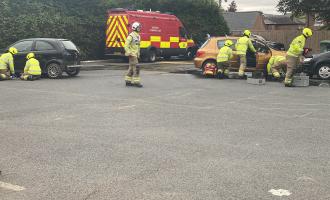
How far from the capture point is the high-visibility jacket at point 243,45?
15.2 m

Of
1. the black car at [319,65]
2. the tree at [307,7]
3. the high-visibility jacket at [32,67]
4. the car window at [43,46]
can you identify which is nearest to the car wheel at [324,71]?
the black car at [319,65]

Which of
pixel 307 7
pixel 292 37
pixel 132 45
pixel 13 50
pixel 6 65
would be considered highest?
pixel 307 7

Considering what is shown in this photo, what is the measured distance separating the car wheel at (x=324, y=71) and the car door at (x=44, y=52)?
345 inches

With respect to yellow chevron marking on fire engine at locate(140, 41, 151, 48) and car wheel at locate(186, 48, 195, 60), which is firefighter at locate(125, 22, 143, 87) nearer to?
yellow chevron marking on fire engine at locate(140, 41, 151, 48)

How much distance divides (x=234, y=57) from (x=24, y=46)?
23.4 feet

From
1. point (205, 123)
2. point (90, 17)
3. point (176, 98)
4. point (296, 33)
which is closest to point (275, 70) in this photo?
point (176, 98)

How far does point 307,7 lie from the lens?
74.9 ft

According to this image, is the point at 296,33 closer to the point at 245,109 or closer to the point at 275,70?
the point at 275,70

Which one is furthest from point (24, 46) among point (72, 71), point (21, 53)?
point (72, 71)

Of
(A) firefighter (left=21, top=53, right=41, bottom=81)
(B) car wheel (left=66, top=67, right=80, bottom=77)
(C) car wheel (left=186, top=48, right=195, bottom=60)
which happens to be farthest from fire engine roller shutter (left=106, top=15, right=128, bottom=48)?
(A) firefighter (left=21, top=53, right=41, bottom=81)

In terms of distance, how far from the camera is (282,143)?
21.6 feet

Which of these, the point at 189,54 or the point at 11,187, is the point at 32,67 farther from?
the point at 189,54

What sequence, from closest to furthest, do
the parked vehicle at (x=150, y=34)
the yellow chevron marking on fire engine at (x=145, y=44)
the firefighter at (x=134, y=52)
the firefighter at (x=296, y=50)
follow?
the firefighter at (x=134, y=52) < the firefighter at (x=296, y=50) < the parked vehicle at (x=150, y=34) < the yellow chevron marking on fire engine at (x=145, y=44)

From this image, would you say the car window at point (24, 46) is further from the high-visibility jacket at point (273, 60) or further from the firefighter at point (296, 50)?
the firefighter at point (296, 50)
